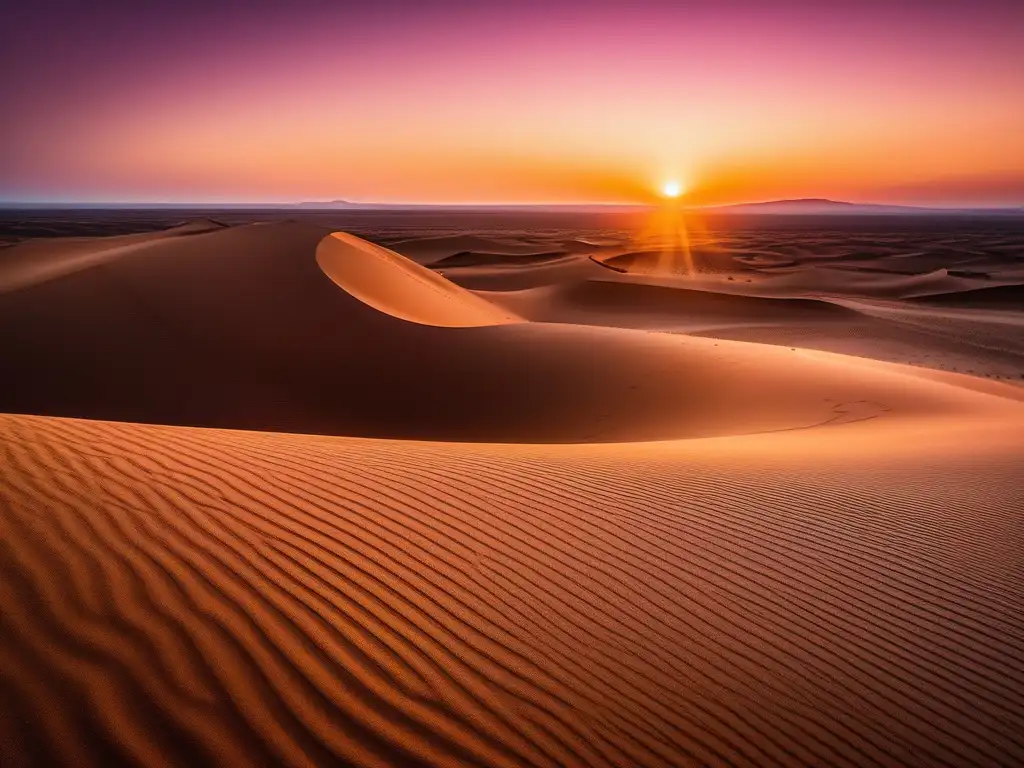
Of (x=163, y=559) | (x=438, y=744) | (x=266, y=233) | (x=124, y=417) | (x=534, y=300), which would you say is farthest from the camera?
(x=534, y=300)

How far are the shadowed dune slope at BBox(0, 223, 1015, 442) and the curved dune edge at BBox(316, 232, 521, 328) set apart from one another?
1.27m

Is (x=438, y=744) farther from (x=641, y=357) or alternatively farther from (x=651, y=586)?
(x=641, y=357)

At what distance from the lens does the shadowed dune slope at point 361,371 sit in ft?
33.8

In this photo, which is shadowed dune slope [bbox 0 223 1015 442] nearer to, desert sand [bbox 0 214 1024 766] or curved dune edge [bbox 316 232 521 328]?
curved dune edge [bbox 316 232 521 328]

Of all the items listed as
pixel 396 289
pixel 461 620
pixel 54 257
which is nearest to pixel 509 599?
pixel 461 620

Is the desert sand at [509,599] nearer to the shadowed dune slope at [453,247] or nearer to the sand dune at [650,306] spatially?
the sand dune at [650,306]

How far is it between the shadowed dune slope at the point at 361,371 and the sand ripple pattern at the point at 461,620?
5572mm

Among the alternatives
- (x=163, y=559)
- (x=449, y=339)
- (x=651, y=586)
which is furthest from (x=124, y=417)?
(x=651, y=586)

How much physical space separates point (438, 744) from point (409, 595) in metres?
0.83

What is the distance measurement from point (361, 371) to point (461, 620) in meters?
10.0

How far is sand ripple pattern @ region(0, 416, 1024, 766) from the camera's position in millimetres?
Result: 2303

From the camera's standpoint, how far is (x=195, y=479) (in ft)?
12.7

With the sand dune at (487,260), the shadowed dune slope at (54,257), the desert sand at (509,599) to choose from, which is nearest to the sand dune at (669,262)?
the sand dune at (487,260)

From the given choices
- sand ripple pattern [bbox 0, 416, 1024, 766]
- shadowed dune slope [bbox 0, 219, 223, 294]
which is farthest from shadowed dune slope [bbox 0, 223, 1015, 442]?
sand ripple pattern [bbox 0, 416, 1024, 766]
